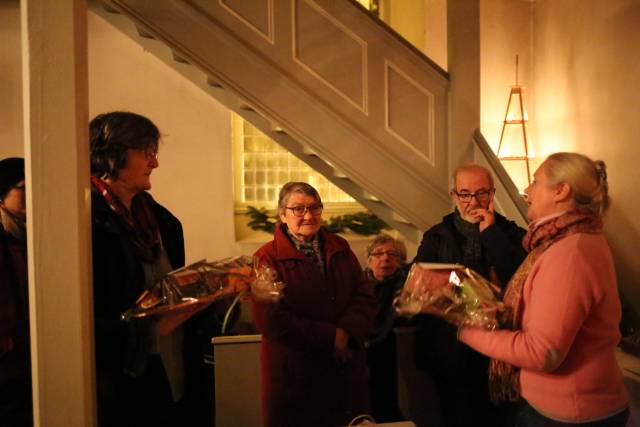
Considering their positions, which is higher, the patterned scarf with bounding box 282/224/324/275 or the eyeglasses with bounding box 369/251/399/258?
the patterned scarf with bounding box 282/224/324/275

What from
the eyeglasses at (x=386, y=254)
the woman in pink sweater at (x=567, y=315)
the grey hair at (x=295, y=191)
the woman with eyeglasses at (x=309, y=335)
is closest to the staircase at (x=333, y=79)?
the eyeglasses at (x=386, y=254)

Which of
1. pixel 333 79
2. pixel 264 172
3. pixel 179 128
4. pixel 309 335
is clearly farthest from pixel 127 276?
pixel 264 172

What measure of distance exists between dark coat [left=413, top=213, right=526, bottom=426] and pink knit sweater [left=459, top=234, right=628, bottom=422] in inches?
28.8

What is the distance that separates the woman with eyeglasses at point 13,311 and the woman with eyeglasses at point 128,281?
307mm

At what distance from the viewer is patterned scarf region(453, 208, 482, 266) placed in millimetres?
2547

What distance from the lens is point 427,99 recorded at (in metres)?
4.54

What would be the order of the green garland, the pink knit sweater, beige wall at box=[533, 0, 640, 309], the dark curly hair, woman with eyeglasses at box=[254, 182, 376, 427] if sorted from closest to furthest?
1. the pink knit sweater
2. the dark curly hair
3. woman with eyeglasses at box=[254, 182, 376, 427]
4. beige wall at box=[533, 0, 640, 309]
5. the green garland

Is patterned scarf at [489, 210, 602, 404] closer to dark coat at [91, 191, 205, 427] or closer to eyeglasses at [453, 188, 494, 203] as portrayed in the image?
eyeglasses at [453, 188, 494, 203]

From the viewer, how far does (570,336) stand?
1596 millimetres

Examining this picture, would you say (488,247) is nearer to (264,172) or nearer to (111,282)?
(111,282)

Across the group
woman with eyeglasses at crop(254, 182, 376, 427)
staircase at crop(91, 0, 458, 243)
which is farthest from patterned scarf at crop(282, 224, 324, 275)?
staircase at crop(91, 0, 458, 243)

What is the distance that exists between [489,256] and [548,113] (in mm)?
4274

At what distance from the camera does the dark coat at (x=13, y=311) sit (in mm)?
1905

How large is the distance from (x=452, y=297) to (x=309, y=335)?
761 millimetres
